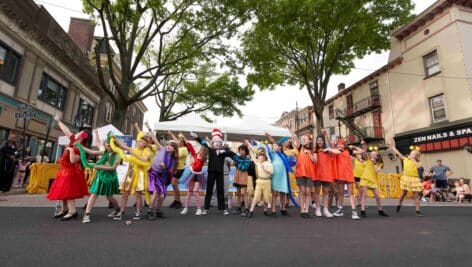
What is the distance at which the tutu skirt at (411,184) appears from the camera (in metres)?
6.95

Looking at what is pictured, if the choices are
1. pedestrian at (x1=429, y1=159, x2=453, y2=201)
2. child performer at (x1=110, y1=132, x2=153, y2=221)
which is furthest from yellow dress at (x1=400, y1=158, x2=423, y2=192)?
pedestrian at (x1=429, y1=159, x2=453, y2=201)

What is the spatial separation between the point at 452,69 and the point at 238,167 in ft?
59.2

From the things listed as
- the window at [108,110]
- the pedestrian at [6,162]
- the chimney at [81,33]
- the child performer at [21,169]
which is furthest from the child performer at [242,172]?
the window at [108,110]

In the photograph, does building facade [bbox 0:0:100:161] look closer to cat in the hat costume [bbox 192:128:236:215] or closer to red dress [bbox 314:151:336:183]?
cat in the hat costume [bbox 192:128:236:215]

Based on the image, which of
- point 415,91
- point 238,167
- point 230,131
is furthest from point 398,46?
point 238,167

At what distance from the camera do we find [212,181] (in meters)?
6.43

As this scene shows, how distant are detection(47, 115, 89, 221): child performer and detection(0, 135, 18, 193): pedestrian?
5078mm

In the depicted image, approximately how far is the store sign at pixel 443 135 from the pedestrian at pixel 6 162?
22.6 meters

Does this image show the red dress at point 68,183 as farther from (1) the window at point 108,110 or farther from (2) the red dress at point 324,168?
(1) the window at point 108,110

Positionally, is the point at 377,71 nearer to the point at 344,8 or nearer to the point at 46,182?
the point at 344,8

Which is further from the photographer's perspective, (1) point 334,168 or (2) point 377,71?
(2) point 377,71

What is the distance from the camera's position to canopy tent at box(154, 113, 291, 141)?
11898 millimetres

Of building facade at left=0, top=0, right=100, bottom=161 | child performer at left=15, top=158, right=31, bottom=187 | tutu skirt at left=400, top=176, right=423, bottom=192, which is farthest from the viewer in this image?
building facade at left=0, top=0, right=100, bottom=161

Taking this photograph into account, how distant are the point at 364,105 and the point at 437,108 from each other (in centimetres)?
722
